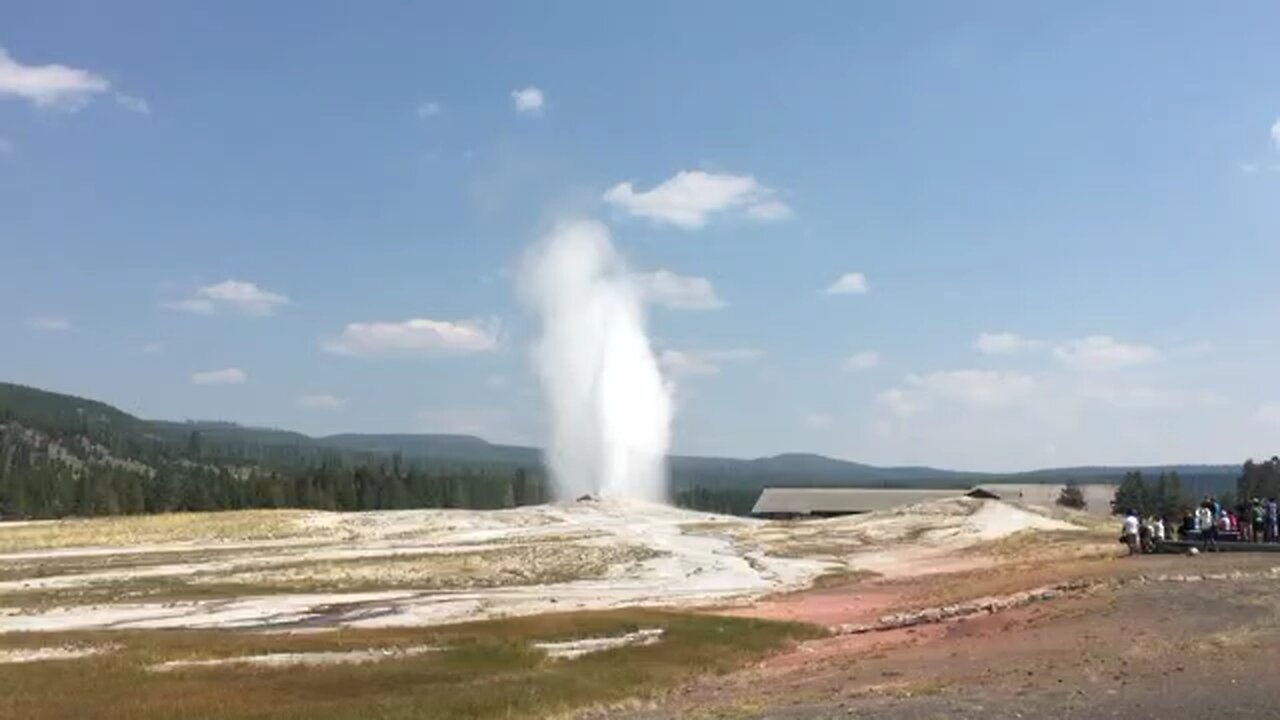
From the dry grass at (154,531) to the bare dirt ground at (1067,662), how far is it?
8215cm

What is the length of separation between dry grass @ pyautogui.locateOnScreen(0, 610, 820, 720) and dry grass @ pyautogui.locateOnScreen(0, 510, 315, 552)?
7067cm

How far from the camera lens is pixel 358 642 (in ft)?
137

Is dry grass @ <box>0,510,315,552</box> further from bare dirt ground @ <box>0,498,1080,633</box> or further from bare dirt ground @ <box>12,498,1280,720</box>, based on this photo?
bare dirt ground @ <box>12,498,1280,720</box>

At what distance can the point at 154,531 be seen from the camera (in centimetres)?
11962

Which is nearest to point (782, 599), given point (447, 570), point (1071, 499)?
point (447, 570)

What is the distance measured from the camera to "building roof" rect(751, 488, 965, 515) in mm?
158625

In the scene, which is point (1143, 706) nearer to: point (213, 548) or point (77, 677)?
point (77, 677)

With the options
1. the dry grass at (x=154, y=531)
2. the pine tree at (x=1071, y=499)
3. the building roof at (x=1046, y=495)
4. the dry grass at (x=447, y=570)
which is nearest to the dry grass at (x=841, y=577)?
the dry grass at (x=447, y=570)

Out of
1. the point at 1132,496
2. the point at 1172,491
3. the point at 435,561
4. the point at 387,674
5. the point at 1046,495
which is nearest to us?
the point at 387,674

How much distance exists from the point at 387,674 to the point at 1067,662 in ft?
59.2

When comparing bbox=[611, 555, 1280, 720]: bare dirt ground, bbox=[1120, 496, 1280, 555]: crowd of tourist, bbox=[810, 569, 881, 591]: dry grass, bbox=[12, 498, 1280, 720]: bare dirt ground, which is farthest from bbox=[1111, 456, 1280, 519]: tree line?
bbox=[611, 555, 1280, 720]: bare dirt ground

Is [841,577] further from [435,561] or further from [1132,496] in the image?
[1132,496]

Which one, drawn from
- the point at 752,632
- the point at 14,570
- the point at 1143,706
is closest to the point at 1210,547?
the point at 752,632

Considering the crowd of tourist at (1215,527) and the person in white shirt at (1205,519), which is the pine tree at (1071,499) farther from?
the person in white shirt at (1205,519)
